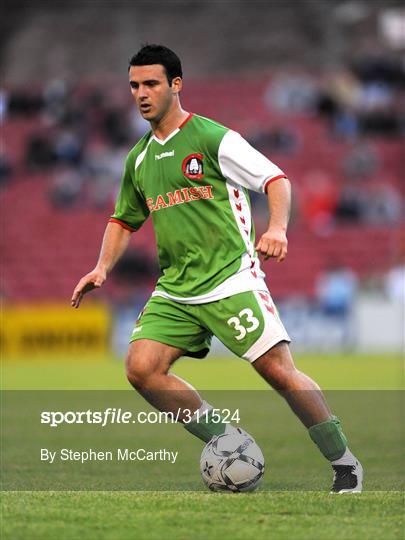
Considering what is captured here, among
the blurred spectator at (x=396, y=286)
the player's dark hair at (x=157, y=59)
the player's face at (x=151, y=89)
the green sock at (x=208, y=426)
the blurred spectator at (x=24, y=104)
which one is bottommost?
the blurred spectator at (x=396, y=286)

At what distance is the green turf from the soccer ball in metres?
0.30

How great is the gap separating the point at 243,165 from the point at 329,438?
1.52 m

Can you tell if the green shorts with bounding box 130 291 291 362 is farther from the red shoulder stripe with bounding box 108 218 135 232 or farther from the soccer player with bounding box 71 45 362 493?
the red shoulder stripe with bounding box 108 218 135 232

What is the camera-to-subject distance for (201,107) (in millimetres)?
37094

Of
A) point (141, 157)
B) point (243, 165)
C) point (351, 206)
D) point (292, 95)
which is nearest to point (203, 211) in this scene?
point (243, 165)

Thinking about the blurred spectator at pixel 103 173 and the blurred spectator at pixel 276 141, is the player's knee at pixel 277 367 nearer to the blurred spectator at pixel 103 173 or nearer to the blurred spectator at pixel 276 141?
the blurred spectator at pixel 103 173

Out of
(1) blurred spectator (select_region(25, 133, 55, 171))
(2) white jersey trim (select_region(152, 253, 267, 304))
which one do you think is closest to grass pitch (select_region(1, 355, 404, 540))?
(2) white jersey trim (select_region(152, 253, 267, 304))

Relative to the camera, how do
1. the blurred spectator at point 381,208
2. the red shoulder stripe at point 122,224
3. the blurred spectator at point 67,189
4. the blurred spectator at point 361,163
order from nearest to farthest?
the red shoulder stripe at point 122,224 < the blurred spectator at point 381,208 < the blurred spectator at point 67,189 < the blurred spectator at point 361,163

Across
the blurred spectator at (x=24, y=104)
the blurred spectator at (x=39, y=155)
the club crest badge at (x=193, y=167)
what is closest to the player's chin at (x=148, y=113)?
the club crest badge at (x=193, y=167)

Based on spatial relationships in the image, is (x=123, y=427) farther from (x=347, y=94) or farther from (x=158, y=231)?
(x=347, y=94)

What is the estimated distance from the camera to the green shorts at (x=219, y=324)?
6527mm

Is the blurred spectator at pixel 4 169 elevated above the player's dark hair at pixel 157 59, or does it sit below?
below

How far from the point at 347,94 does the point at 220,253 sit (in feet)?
99.3

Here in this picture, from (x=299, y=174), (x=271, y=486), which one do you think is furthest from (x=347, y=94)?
(x=271, y=486)
